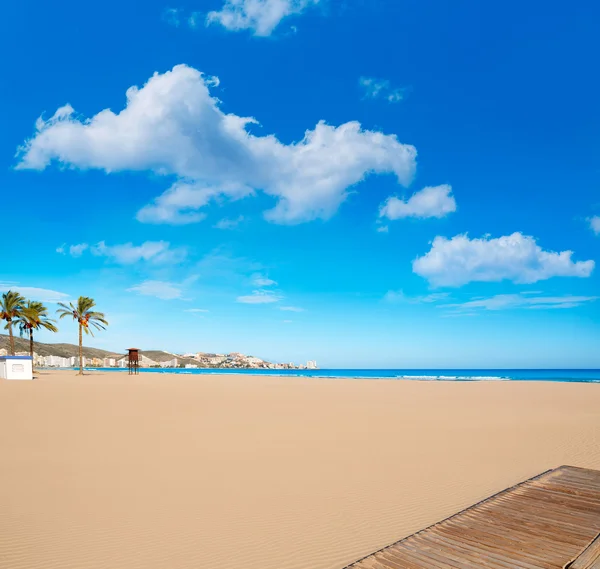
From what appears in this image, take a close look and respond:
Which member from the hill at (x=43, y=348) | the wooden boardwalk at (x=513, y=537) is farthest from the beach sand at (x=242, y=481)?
the hill at (x=43, y=348)

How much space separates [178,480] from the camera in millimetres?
9055

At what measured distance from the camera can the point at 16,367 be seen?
46688 millimetres

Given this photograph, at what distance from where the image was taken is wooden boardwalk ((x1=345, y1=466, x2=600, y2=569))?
4645 millimetres

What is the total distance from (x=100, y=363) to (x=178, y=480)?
190m

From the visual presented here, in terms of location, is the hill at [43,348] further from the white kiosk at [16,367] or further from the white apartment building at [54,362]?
the white kiosk at [16,367]

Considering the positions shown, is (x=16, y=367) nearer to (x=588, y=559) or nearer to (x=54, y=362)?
(x=588, y=559)

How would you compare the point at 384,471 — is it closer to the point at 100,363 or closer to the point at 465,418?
the point at 465,418

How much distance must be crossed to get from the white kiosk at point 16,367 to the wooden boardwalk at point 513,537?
173 feet

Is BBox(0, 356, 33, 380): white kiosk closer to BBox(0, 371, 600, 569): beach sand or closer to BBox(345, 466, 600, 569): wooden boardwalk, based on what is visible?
BBox(0, 371, 600, 569): beach sand

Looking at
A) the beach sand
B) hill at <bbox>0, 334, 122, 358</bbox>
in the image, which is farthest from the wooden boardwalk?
hill at <bbox>0, 334, 122, 358</bbox>

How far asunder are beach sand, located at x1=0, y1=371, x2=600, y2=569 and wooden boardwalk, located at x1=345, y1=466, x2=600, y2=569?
40.4 inches

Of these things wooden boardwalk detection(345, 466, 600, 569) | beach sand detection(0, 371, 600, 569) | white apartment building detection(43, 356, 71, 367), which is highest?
wooden boardwalk detection(345, 466, 600, 569)

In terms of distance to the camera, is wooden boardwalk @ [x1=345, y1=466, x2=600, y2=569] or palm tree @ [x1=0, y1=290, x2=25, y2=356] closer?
wooden boardwalk @ [x1=345, y1=466, x2=600, y2=569]

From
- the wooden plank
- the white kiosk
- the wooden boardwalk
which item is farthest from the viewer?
the white kiosk
